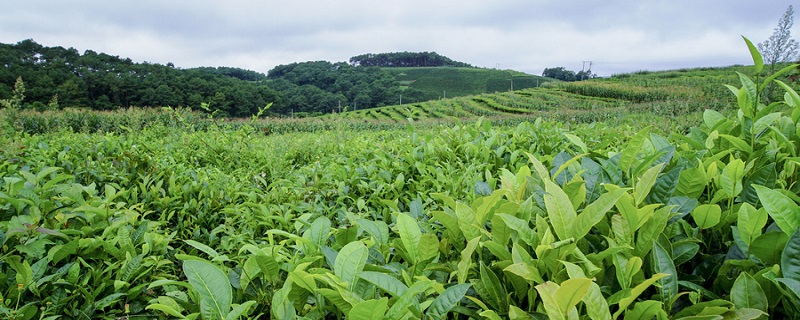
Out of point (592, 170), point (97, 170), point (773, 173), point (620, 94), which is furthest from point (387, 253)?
point (620, 94)

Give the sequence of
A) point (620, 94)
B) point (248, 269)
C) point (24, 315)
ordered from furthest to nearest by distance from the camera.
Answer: point (620, 94) → point (24, 315) → point (248, 269)

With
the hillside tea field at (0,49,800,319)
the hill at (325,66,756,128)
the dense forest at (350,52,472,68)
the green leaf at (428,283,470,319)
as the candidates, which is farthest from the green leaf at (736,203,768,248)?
the dense forest at (350,52,472,68)

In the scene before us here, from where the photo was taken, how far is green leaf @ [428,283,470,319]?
0.85m

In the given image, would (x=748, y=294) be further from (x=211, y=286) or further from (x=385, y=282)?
(x=211, y=286)

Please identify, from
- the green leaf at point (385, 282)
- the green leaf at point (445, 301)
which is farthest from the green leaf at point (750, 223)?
the green leaf at point (385, 282)

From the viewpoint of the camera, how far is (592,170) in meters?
1.41

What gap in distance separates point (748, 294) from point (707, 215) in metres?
0.27

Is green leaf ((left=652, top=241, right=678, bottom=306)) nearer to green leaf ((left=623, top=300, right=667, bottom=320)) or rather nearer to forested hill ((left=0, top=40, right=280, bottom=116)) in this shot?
green leaf ((left=623, top=300, right=667, bottom=320))

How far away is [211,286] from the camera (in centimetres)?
90

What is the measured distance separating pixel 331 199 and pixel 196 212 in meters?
0.80

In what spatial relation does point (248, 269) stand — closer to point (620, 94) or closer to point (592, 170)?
point (592, 170)

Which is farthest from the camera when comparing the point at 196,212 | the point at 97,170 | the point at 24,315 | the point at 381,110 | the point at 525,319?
the point at 381,110

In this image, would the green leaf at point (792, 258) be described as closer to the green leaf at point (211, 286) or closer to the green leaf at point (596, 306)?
the green leaf at point (596, 306)

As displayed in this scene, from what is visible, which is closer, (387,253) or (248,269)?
(248,269)
